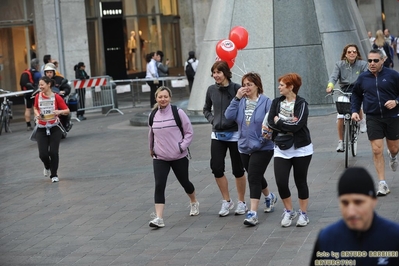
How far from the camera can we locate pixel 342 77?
13.2 m

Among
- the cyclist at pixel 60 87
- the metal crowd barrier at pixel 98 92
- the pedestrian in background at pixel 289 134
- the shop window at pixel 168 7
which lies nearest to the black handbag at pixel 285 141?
the pedestrian in background at pixel 289 134

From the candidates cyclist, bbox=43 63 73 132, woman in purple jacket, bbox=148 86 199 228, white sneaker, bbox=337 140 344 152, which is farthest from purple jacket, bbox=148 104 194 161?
cyclist, bbox=43 63 73 132

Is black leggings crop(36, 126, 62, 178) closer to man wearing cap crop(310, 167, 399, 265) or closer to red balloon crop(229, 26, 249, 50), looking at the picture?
red balloon crop(229, 26, 249, 50)

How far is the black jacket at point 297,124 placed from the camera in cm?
888

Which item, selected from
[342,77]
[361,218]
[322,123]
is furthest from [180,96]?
[361,218]

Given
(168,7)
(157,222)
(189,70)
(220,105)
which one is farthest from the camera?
(168,7)

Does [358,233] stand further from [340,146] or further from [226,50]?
[226,50]

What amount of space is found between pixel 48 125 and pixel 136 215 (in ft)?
11.0

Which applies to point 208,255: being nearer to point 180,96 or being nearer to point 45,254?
point 45,254

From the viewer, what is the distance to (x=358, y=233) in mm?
3898

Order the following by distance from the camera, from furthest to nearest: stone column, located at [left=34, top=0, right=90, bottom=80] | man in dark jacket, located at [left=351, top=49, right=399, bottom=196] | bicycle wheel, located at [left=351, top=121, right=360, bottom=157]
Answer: stone column, located at [left=34, top=0, right=90, bottom=80], bicycle wheel, located at [left=351, top=121, right=360, bottom=157], man in dark jacket, located at [left=351, top=49, right=399, bottom=196]

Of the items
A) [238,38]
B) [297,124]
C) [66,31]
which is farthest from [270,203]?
[66,31]

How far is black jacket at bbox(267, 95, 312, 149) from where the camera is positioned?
8.88 m

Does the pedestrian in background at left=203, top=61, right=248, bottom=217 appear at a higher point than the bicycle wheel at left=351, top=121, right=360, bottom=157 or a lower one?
higher
